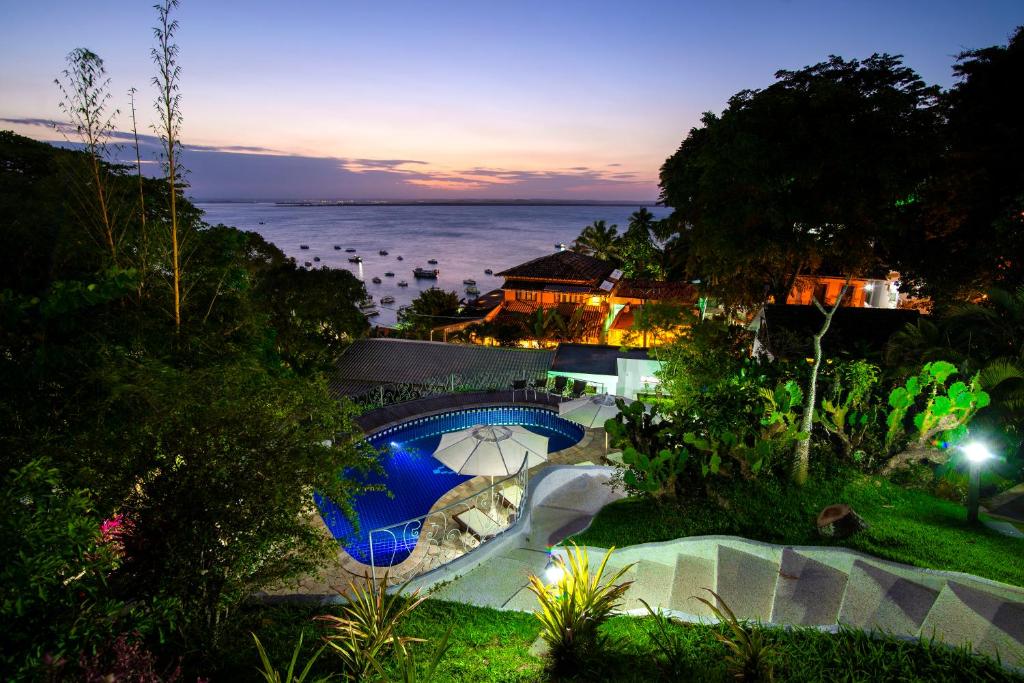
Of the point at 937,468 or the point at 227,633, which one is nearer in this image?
the point at 227,633

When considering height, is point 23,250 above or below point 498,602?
above

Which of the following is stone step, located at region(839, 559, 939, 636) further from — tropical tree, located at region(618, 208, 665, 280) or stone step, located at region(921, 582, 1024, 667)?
tropical tree, located at region(618, 208, 665, 280)

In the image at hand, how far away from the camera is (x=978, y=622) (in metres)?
5.87

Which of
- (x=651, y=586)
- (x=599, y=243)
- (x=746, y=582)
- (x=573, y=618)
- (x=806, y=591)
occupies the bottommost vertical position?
(x=651, y=586)

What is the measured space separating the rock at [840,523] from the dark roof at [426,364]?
12593 millimetres

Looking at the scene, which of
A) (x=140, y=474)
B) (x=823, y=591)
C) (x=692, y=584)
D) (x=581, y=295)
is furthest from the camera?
(x=581, y=295)

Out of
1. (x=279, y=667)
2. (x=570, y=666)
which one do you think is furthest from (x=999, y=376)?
(x=279, y=667)

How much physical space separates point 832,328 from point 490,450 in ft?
35.8

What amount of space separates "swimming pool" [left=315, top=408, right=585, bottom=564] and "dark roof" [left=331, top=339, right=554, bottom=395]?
2.75 m

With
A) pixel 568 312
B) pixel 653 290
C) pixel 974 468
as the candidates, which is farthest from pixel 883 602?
pixel 568 312

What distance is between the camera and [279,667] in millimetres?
5355

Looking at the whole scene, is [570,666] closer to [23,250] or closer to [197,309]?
[197,309]

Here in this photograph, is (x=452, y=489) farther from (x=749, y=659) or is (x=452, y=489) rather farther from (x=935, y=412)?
(x=935, y=412)

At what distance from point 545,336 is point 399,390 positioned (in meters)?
12.3
